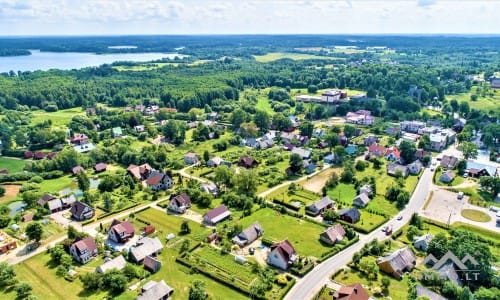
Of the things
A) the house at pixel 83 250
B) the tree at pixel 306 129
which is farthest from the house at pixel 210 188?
the tree at pixel 306 129

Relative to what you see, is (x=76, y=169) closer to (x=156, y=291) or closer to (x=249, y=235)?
(x=249, y=235)

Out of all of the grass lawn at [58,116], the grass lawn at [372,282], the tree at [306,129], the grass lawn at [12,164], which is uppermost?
the tree at [306,129]

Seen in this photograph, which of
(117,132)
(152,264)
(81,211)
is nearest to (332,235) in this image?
(152,264)

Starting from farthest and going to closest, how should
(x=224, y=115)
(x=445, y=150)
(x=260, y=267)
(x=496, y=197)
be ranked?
(x=224, y=115) < (x=445, y=150) < (x=496, y=197) < (x=260, y=267)

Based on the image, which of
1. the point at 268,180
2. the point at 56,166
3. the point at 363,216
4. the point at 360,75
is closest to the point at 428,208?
the point at 363,216

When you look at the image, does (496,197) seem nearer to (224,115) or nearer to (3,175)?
(224,115)

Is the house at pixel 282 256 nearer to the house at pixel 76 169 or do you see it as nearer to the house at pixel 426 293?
the house at pixel 426 293
